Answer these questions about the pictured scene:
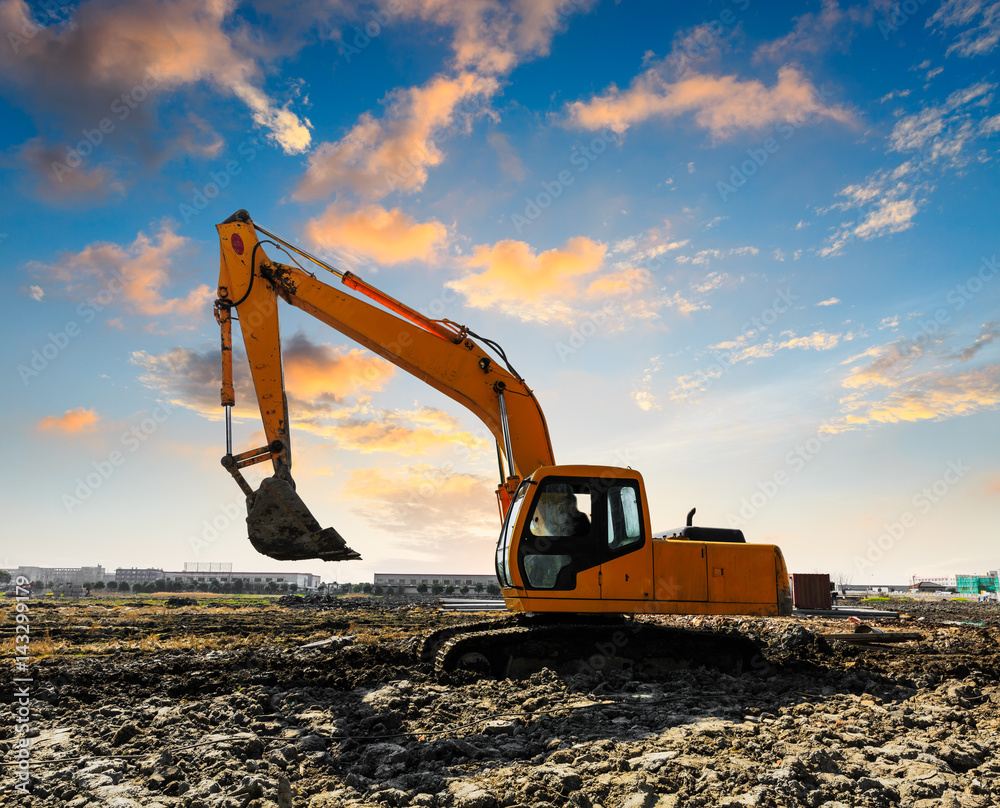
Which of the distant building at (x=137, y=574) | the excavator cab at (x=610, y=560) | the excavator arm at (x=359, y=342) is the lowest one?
the distant building at (x=137, y=574)

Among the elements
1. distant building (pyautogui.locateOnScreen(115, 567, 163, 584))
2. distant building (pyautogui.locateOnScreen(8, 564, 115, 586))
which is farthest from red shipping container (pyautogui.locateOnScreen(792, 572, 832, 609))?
distant building (pyautogui.locateOnScreen(115, 567, 163, 584))

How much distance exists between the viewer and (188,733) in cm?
571

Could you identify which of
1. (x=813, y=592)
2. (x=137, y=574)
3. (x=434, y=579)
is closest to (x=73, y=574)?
(x=137, y=574)

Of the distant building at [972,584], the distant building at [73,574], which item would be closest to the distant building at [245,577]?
the distant building at [73,574]

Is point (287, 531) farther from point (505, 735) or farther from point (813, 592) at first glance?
point (813, 592)

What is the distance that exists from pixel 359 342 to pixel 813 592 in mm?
24031

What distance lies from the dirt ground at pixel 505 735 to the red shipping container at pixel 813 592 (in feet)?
58.5

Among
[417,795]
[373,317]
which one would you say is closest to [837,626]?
[373,317]

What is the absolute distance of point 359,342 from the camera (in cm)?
1020

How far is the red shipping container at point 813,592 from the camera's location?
2622 centimetres

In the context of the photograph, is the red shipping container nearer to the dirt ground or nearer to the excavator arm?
the dirt ground

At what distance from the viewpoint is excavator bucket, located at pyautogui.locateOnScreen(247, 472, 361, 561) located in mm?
8094

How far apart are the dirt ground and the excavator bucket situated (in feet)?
5.31

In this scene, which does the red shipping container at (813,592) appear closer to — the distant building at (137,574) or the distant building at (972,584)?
the distant building at (972,584)
